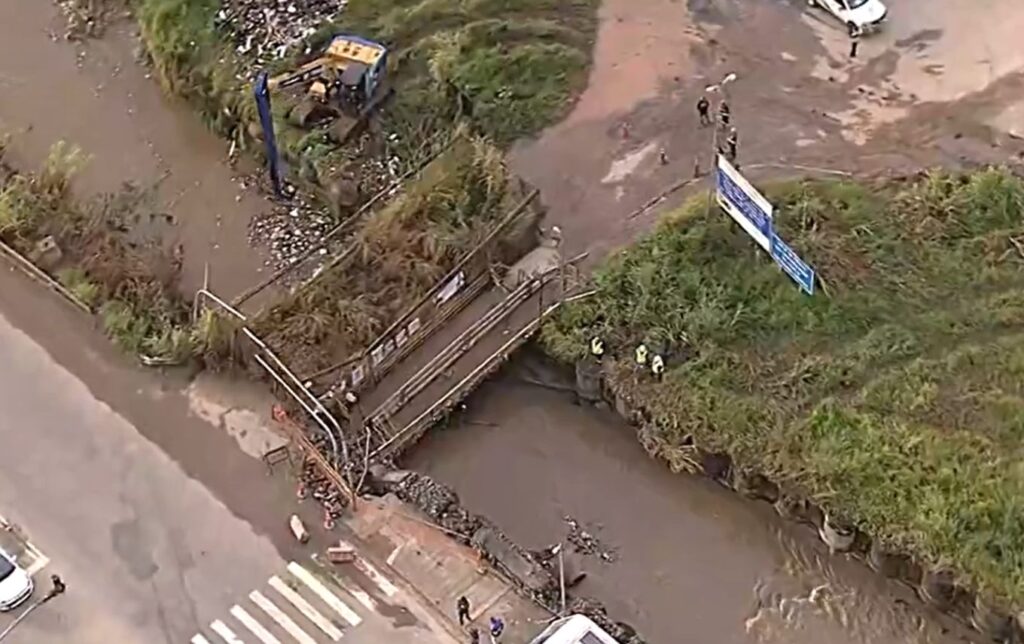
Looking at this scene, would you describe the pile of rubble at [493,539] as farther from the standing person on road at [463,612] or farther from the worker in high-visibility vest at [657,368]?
the worker in high-visibility vest at [657,368]

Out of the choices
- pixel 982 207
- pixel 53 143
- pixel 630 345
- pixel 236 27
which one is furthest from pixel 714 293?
pixel 53 143

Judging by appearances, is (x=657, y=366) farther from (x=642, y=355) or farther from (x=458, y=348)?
(x=458, y=348)

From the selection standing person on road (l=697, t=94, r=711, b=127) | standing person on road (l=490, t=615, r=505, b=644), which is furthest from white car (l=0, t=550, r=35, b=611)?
standing person on road (l=697, t=94, r=711, b=127)

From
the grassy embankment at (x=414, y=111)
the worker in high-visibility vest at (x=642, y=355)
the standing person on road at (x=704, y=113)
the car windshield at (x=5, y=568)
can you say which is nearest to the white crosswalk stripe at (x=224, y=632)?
the car windshield at (x=5, y=568)

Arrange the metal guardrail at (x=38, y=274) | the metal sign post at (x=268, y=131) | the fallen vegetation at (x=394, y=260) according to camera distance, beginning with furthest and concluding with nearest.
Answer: the metal sign post at (x=268, y=131) → the metal guardrail at (x=38, y=274) → the fallen vegetation at (x=394, y=260)

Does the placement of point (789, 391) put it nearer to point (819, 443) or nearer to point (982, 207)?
point (819, 443)

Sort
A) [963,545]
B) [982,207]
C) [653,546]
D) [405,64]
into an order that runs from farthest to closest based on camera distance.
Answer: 1. [405,64]
2. [982,207]
3. [653,546]
4. [963,545]

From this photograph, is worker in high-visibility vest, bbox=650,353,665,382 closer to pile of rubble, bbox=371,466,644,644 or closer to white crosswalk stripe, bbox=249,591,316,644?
pile of rubble, bbox=371,466,644,644
